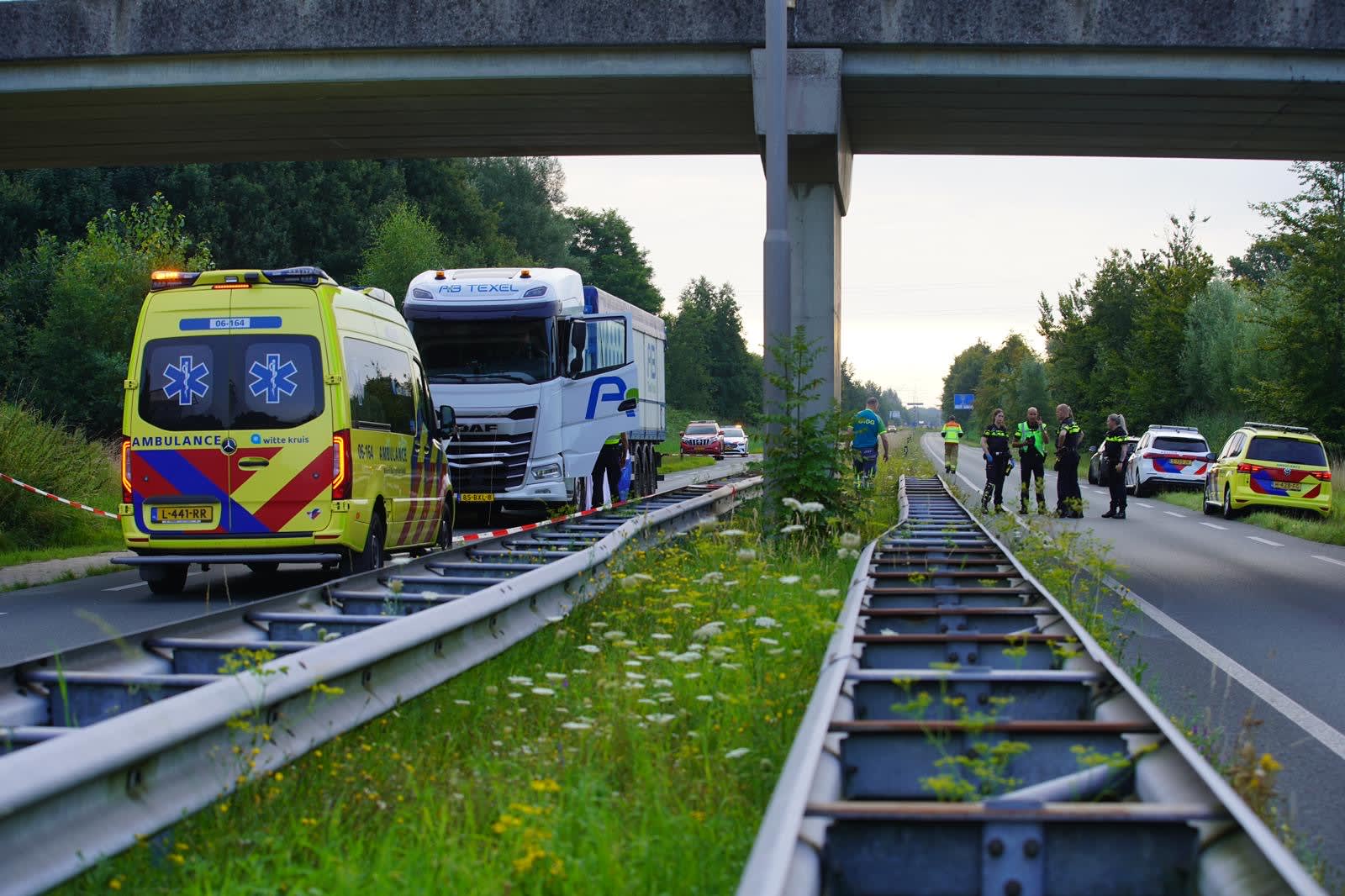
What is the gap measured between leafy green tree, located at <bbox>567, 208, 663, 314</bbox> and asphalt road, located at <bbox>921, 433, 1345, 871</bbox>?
92123mm

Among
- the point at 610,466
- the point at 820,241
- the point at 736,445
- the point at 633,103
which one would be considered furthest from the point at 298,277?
the point at 736,445

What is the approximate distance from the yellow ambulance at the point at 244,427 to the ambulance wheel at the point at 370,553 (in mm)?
22

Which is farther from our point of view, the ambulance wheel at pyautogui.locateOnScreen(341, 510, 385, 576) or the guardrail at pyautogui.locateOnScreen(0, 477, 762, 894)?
the ambulance wheel at pyautogui.locateOnScreen(341, 510, 385, 576)

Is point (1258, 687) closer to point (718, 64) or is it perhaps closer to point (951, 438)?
point (718, 64)

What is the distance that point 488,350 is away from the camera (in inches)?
768

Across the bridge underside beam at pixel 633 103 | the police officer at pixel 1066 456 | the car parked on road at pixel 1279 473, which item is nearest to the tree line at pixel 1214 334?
the car parked on road at pixel 1279 473

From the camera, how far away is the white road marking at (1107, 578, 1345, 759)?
691cm

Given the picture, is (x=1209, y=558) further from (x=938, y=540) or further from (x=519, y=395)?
(x=519, y=395)

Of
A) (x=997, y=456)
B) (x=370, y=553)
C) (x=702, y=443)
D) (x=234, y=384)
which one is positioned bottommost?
(x=370, y=553)

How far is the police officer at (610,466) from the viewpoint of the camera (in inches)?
831

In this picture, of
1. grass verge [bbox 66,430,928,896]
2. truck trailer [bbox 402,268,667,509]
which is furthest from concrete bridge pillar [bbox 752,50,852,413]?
grass verge [bbox 66,430,928,896]

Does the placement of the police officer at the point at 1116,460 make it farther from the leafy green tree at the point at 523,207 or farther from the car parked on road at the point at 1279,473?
the leafy green tree at the point at 523,207

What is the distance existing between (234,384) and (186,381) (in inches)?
15.9

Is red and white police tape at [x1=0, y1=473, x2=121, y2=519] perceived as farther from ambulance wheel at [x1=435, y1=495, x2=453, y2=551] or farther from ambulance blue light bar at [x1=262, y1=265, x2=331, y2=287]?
ambulance blue light bar at [x1=262, y1=265, x2=331, y2=287]
